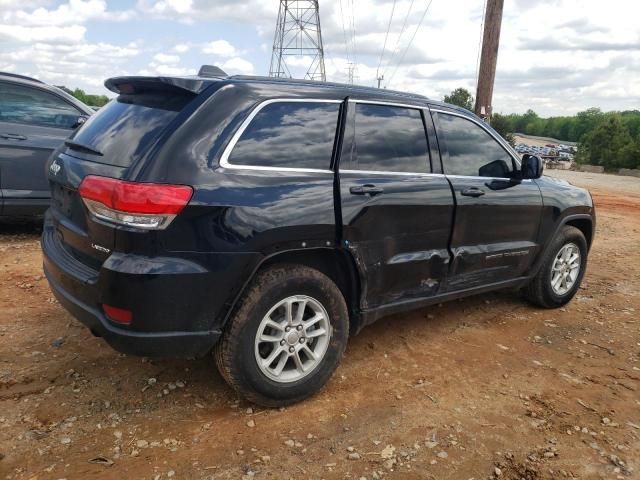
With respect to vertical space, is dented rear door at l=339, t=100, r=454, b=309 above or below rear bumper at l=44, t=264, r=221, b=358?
above

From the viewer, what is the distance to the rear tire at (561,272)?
5031 millimetres

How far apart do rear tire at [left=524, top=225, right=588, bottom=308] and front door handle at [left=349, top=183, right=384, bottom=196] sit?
7.49 feet

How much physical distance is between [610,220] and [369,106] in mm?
9194

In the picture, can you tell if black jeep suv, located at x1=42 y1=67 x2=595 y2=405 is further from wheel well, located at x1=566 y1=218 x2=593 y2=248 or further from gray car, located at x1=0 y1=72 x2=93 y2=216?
gray car, located at x1=0 y1=72 x2=93 y2=216

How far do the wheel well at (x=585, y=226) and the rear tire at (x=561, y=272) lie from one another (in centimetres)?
12

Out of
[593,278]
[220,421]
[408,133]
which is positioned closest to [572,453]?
[220,421]

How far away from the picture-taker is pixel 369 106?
361 centimetres

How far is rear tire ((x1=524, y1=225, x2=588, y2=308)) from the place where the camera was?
5031 millimetres

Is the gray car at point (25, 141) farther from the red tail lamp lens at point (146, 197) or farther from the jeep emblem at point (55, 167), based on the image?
the red tail lamp lens at point (146, 197)

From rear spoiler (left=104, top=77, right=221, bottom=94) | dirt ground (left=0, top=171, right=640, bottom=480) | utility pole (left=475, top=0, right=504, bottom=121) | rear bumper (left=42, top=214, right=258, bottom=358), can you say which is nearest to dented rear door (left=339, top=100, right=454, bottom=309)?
dirt ground (left=0, top=171, right=640, bottom=480)

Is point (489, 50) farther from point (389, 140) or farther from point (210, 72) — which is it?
point (210, 72)

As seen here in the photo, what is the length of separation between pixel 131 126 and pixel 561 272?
4.02m

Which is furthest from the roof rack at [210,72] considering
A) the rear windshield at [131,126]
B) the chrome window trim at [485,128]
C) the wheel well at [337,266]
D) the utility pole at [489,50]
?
the utility pole at [489,50]

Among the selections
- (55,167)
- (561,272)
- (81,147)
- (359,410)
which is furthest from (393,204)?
(561,272)
